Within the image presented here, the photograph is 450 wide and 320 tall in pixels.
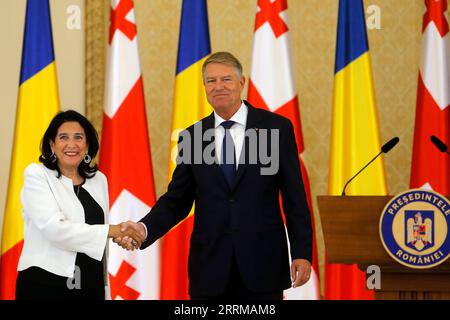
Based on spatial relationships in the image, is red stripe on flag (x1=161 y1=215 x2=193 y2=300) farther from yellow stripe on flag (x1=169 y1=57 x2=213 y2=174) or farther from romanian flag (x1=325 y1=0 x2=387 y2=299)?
romanian flag (x1=325 y1=0 x2=387 y2=299)

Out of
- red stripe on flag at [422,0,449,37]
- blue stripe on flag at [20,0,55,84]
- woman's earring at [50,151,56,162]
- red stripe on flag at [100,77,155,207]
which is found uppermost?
red stripe on flag at [422,0,449,37]

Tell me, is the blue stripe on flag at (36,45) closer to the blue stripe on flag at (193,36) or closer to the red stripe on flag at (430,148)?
the blue stripe on flag at (193,36)

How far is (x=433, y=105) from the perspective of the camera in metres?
4.45

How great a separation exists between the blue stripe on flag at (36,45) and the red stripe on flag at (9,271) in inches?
41.5

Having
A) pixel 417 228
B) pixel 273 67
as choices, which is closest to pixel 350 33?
pixel 273 67

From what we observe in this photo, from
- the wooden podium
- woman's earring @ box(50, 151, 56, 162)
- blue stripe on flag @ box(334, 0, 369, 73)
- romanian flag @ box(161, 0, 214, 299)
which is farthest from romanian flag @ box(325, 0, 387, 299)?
woman's earring @ box(50, 151, 56, 162)

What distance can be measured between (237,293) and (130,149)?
2040 mm

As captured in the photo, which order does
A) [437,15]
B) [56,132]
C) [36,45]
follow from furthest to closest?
[437,15] → [36,45] → [56,132]

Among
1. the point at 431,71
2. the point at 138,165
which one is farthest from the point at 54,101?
the point at 431,71

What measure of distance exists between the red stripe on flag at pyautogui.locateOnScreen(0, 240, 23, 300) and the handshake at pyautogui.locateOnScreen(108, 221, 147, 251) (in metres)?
1.57

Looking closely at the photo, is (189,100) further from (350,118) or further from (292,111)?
(350,118)

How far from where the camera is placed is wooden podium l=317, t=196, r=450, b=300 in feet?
8.92

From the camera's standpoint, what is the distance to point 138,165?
4418 mm

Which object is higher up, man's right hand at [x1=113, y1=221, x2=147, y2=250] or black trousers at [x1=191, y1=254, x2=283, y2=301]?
man's right hand at [x1=113, y1=221, x2=147, y2=250]
